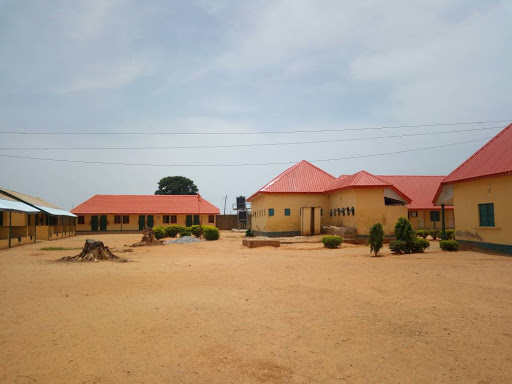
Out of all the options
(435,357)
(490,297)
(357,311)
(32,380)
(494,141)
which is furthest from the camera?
(494,141)

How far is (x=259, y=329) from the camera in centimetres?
556

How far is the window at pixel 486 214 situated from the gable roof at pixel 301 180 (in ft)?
41.9

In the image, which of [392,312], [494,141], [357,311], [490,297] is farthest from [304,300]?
[494,141]

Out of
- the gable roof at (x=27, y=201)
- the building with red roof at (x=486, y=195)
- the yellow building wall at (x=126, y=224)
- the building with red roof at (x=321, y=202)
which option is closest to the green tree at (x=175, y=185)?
the yellow building wall at (x=126, y=224)

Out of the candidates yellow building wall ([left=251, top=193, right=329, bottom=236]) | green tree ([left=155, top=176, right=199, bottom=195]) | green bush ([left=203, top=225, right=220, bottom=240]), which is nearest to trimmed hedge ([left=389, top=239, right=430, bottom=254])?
yellow building wall ([left=251, top=193, right=329, bottom=236])

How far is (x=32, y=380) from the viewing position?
3900 mm

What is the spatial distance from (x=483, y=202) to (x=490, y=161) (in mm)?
1747

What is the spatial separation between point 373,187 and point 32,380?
70.8 feet

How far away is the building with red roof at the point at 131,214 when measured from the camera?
41.9m

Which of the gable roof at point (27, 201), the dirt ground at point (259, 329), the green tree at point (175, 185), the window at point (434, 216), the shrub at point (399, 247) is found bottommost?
the dirt ground at point (259, 329)

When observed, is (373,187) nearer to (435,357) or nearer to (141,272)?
(141,272)

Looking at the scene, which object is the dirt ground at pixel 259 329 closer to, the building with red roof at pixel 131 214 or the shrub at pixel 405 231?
the shrub at pixel 405 231

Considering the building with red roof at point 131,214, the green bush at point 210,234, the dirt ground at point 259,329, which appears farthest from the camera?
the building with red roof at point 131,214

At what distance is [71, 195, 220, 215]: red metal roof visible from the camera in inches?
1650
